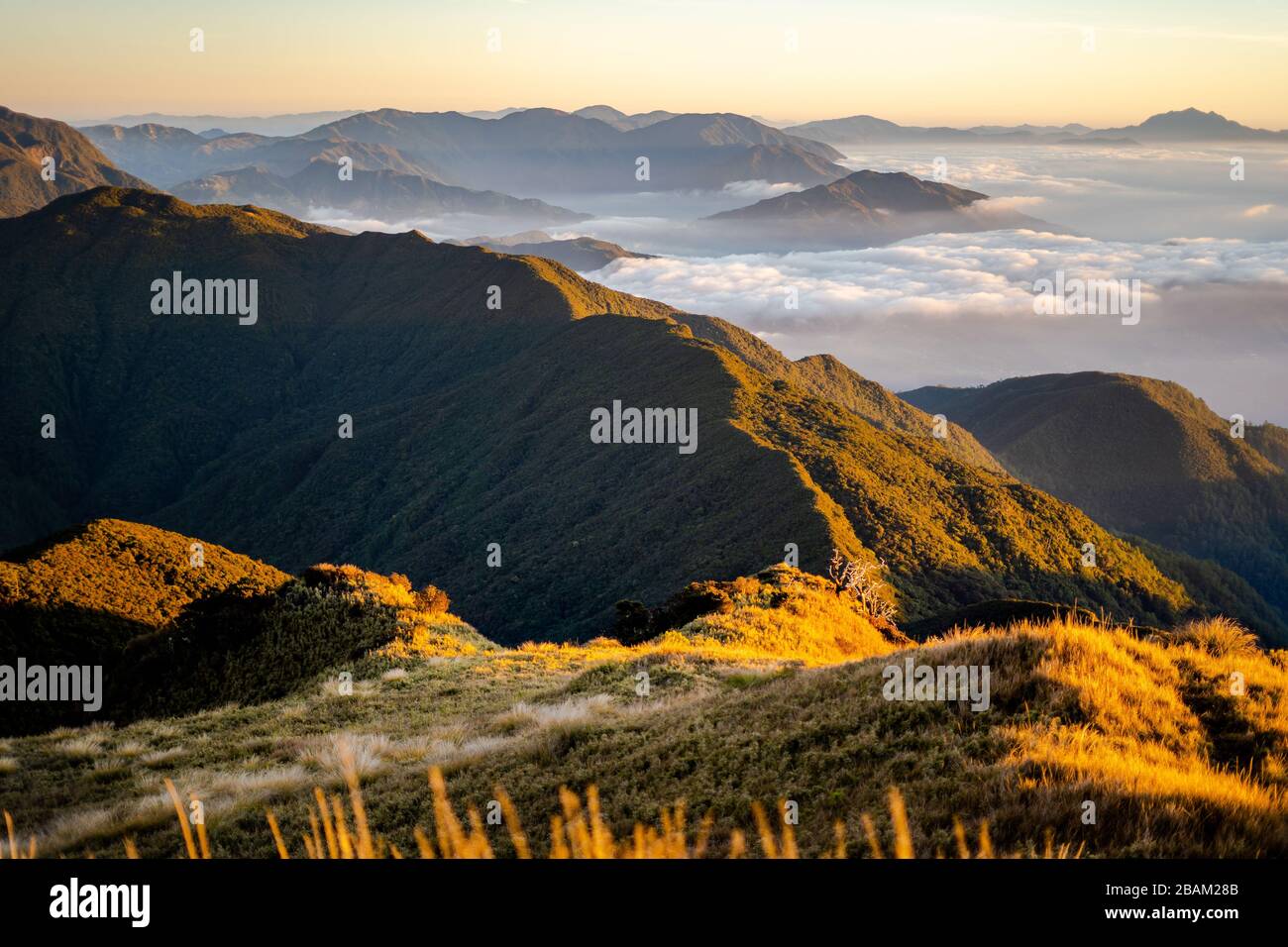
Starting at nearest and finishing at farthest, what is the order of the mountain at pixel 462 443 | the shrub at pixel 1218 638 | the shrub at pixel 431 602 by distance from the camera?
the shrub at pixel 1218 638 → the shrub at pixel 431 602 → the mountain at pixel 462 443

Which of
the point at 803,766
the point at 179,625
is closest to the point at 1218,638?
the point at 803,766

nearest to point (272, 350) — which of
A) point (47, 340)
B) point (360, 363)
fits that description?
point (360, 363)

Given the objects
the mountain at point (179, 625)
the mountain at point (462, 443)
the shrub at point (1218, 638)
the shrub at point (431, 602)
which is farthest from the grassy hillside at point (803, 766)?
the mountain at point (462, 443)

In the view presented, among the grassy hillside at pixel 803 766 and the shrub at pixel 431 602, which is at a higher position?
the grassy hillside at pixel 803 766

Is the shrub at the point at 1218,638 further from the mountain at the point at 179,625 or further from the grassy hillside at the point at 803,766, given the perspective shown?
the mountain at the point at 179,625

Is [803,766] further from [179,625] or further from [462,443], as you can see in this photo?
[462,443]

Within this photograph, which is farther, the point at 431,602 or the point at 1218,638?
the point at 431,602

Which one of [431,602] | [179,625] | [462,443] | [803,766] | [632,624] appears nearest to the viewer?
[803,766]

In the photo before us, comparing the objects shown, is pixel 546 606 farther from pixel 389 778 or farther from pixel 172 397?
pixel 172 397
